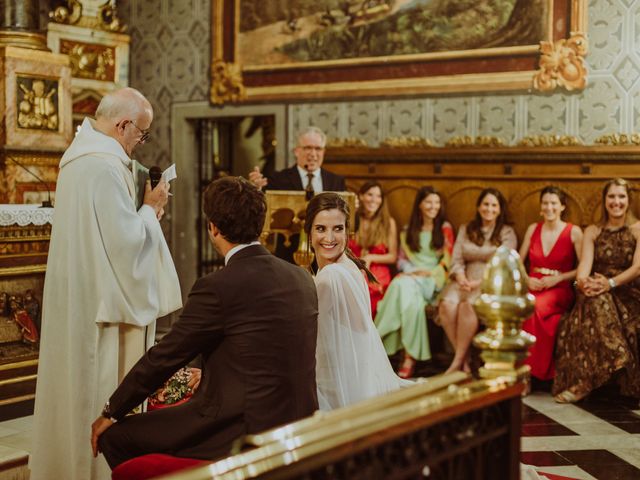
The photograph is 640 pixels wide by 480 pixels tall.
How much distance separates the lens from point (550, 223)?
22.9 feet

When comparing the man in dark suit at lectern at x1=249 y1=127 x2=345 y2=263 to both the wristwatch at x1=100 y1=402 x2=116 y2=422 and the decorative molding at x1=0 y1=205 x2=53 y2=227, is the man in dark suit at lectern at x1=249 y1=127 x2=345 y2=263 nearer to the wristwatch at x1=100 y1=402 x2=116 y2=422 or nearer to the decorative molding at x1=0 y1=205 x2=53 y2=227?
the decorative molding at x1=0 y1=205 x2=53 y2=227

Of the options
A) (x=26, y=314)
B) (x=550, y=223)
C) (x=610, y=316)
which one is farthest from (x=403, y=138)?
(x=26, y=314)

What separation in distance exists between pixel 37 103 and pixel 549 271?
4745 millimetres

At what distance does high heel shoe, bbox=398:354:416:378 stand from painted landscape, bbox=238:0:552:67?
3.01 metres

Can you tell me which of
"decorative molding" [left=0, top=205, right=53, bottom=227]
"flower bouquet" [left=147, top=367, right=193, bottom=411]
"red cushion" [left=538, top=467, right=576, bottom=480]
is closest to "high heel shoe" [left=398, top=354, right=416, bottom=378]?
"red cushion" [left=538, top=467, right=576, bottom=480]

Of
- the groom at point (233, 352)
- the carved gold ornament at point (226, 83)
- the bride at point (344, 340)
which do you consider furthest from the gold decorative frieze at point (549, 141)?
the groom at point (233, 352)

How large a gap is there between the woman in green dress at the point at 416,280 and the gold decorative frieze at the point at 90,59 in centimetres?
400

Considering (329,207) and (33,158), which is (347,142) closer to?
(33,158)

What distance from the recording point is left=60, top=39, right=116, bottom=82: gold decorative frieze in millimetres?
9062

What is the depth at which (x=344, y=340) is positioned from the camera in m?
3.66

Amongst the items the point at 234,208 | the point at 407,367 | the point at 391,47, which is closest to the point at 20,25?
the point at 391,47

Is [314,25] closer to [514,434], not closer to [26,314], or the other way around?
[26,314]

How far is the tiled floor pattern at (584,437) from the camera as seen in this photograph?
15.1ft

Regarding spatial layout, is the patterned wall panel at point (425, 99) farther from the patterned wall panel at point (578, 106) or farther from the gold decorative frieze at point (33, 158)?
the gold decorative frieze at point (33, 158)
